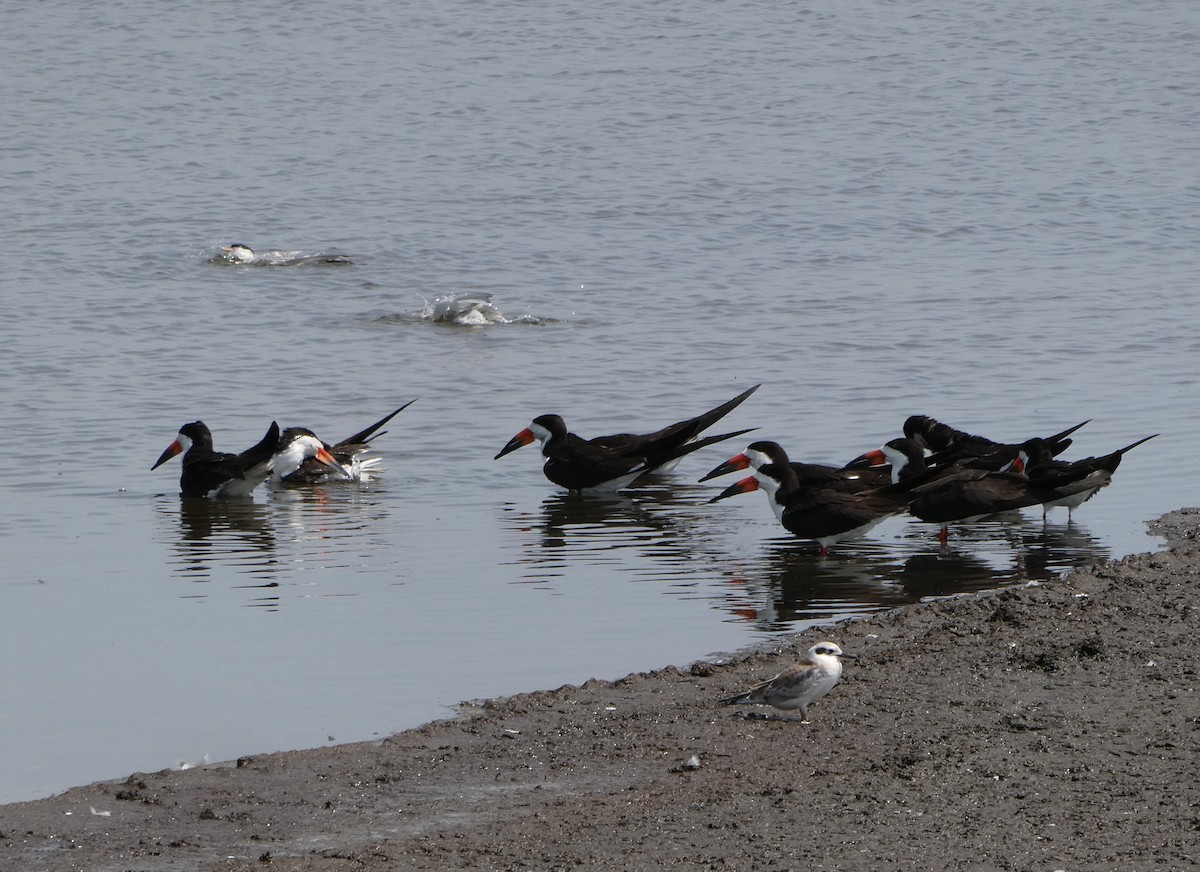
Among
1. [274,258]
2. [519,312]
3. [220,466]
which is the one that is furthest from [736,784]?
[274,258]

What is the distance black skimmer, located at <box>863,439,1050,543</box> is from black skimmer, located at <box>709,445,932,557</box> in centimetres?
13

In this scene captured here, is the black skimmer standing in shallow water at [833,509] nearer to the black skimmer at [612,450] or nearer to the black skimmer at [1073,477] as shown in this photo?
the black skimmer at [1073,477]

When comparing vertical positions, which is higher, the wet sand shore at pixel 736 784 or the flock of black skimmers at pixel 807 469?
the flock of black skimmers at pixel 807 469

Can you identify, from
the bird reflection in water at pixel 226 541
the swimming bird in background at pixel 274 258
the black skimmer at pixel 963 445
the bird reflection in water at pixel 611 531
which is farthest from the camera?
the swimming bird in background at pixel 274 258

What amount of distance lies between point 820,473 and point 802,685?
15.8 feet

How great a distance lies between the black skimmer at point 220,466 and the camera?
1360 centimetres

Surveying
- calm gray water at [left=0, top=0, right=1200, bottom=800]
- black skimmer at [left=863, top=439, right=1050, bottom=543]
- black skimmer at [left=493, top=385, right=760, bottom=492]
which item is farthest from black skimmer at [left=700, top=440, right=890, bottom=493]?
black skimmer at [left=493, top=385, right=760, bottom=492]

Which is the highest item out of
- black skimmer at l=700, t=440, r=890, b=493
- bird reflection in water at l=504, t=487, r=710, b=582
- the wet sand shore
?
black skimmer at l=700, t=440, r=890, b=493

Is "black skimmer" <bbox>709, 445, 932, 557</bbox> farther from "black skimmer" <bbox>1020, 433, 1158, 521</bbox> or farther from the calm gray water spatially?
"black skimmer" <bbox>1020, 433, 1158, 521</bbox>

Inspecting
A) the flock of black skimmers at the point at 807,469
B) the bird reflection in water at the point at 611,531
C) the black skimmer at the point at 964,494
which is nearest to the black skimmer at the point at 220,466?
the flock of black skimmers at the point at 807,469

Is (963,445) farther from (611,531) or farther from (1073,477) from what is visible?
(611,531)

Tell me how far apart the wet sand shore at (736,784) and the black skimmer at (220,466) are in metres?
5.91

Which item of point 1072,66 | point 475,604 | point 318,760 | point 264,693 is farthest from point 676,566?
point 1072,66

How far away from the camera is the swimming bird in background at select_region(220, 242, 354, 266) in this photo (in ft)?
80.8
